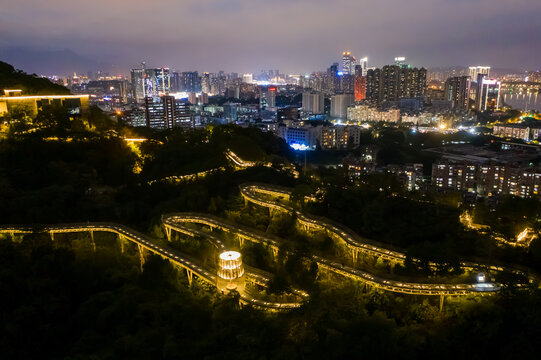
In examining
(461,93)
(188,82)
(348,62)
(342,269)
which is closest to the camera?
(342,269)

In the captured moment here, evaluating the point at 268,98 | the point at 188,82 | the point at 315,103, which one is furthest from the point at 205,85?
the point at 315,103

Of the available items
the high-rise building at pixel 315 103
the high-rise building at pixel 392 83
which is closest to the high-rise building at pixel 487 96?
the high-rise building at pixel 392 83

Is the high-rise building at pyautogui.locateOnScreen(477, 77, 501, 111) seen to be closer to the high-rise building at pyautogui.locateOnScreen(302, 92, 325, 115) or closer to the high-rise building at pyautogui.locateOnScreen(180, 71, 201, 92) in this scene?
the high-rise building at pyautogui.locateOnScreen(302, 92, 325, 115)

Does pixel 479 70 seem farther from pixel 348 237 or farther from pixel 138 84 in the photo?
pixel 348 237

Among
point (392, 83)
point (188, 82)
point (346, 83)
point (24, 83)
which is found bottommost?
point (24, 83)

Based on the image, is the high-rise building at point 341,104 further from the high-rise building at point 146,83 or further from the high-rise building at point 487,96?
the high-rise building at point 146,83

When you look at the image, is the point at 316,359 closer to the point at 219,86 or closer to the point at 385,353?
the point at 385,353
